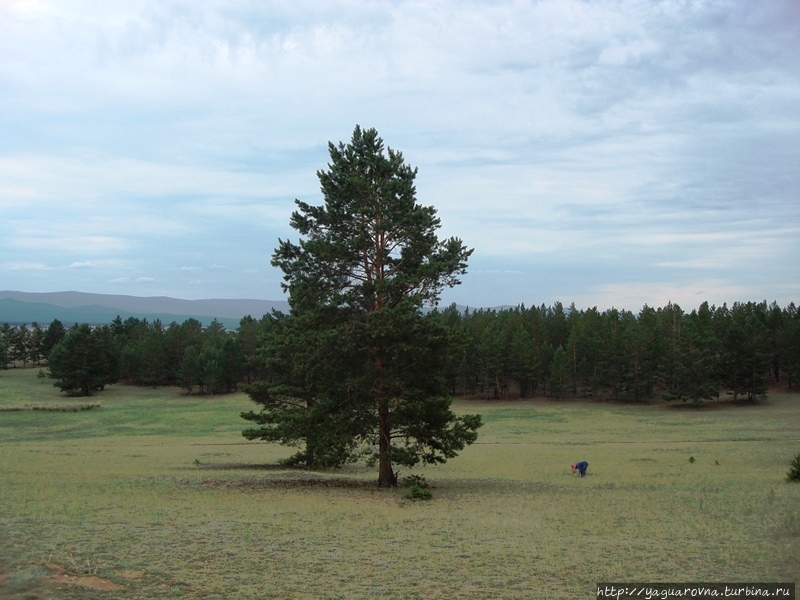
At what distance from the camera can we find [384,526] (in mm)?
17156

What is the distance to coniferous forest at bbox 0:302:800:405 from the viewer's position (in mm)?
89125

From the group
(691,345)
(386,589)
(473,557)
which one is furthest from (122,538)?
(691,345)

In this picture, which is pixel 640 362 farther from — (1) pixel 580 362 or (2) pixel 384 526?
(2) pixel 384 526

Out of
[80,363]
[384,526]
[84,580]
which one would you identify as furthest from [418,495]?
[80,363]

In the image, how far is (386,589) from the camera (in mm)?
10914

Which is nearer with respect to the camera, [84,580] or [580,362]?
[84,580]

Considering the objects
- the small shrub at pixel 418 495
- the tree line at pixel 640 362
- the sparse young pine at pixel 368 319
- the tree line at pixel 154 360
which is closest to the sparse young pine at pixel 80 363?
the tree line at pixel 154 360

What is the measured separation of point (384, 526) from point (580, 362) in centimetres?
8695

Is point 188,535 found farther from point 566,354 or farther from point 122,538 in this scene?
point 566,354

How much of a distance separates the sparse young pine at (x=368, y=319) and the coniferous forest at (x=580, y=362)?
58.1 meters

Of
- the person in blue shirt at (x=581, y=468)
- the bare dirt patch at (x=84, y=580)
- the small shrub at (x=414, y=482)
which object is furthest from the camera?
the person in blue shirt at (x=581, y=468)

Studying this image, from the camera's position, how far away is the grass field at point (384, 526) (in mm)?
11156

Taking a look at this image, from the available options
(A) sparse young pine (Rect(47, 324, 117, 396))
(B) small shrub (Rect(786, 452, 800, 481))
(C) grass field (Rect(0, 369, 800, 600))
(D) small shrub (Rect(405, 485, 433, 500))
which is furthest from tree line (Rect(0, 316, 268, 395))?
(B) small shrub (Rect(786, 452, 800, 481))

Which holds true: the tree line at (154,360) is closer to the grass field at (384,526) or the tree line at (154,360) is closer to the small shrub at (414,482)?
the grass field at (384,526)
